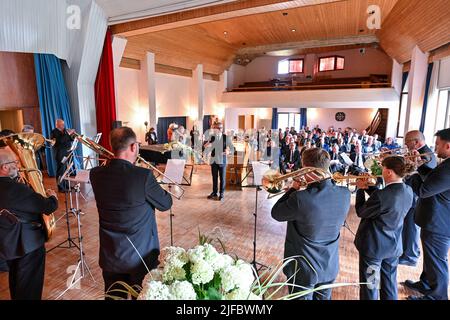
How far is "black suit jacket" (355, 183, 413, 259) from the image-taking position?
7.69 feet

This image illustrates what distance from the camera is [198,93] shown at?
620 inches

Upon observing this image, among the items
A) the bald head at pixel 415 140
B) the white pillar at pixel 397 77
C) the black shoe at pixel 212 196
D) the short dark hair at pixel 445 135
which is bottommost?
the black shoe at pixel 212 196

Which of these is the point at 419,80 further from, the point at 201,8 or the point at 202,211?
the point at 202,211

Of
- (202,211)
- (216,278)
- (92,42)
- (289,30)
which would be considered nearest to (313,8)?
(289,30)

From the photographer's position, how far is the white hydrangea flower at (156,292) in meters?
1.04

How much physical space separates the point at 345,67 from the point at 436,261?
18.7 metres

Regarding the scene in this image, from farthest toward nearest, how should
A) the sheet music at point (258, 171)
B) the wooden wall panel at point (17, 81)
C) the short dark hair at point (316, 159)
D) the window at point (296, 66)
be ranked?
1. the window at point (296, 66)
2. the wooden wall panel at point (17, 81)
3. the sheet music at point (258, 171)
4. the short dark hair at point (316, 159)

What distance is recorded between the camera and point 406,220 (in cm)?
382

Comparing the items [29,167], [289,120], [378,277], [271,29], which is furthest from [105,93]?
[289,120]

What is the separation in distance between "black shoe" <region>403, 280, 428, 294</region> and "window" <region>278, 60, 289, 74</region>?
1885 centimetres

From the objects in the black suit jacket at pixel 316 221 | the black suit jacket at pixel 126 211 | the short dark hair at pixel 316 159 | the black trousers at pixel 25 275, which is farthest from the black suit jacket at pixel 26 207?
the short dark hair at pixel 316 159

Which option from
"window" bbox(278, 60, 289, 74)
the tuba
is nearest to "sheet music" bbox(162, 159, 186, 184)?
the tuba

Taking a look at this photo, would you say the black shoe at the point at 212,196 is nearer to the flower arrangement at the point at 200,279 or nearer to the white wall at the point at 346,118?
the flower arrangement at the point at 200,279

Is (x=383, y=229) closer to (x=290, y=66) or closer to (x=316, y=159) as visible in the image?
(x=316, y=159)
